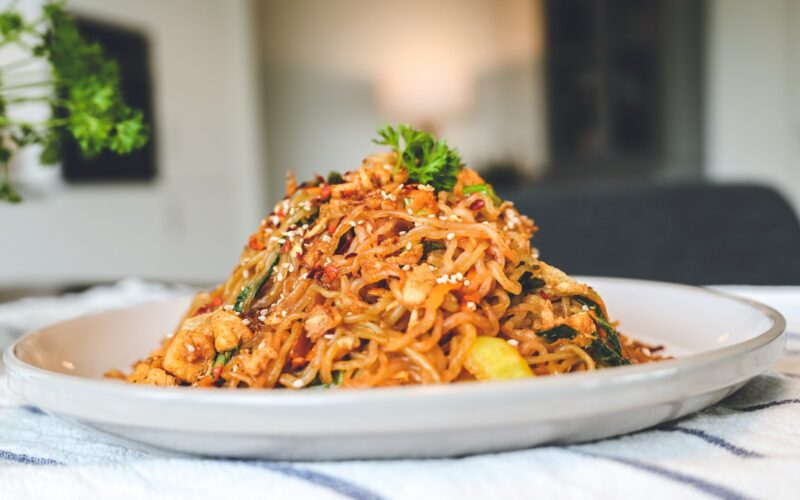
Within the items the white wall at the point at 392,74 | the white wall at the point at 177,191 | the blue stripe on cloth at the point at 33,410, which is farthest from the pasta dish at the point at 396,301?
the white wall at the point at 392,74

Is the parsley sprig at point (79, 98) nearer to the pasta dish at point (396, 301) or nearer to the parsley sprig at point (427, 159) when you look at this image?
the pasta dish at point (396, 301)

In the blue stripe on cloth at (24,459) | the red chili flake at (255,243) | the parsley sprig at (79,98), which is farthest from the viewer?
the parsley sprig at (79,98)

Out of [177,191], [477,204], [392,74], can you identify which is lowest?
[177,191]

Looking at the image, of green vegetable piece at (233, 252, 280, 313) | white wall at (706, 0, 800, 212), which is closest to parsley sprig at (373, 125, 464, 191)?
green vegetable piece at (233, 252, 280, 313)

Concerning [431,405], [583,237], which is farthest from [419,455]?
[583,237]

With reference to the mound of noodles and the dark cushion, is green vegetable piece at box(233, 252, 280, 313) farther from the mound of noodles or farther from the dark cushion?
the dark cushion

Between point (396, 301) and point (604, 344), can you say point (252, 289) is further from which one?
point (604, 344)

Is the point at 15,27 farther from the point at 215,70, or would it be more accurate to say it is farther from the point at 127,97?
the point at 215,70

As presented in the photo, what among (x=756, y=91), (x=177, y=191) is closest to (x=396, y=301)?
(x=177, y=191)
